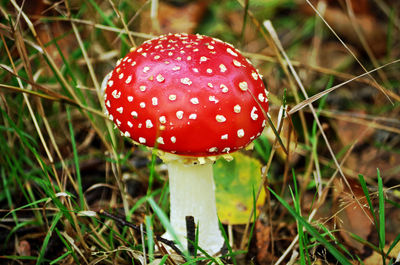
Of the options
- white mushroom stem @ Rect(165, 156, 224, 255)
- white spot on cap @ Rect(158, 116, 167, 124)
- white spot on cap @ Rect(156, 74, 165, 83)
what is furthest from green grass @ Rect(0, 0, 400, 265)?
white spot on cap @ Rect(156, 74, 165, 83)

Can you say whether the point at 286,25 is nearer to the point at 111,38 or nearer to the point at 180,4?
the point at 180,4

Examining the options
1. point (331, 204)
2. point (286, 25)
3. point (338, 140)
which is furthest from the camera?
point (286, 25)

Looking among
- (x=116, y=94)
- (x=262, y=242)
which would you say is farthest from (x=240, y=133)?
(x=262, y=242)

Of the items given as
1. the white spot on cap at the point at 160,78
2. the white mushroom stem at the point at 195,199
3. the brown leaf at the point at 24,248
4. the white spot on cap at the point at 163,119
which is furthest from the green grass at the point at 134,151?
the white spot on cap at the point at 160,78

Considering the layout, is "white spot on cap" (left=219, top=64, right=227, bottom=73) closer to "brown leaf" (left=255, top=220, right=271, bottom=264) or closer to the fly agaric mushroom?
the fly agaric mushroom

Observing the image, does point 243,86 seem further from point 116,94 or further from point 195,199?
point 195,199

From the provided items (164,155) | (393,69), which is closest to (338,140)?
(393,69)

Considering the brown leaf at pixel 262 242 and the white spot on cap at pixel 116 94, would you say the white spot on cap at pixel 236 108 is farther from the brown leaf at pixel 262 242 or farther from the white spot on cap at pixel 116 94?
the brown leaf at pixel 262 242
